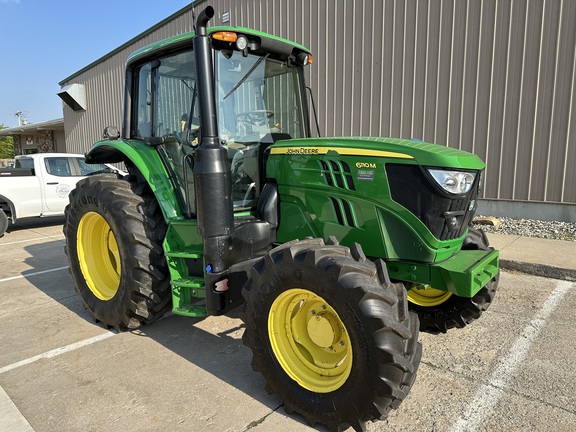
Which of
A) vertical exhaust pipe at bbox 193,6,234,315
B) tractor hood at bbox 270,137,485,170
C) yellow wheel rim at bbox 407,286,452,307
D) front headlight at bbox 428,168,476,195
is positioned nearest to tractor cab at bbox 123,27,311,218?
vertical exhaust pipe at bbox 193,6,234,315

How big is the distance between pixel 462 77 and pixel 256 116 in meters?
6.00

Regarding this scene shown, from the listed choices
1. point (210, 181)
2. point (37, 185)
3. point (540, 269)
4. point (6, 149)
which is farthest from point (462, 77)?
point (6, 149)

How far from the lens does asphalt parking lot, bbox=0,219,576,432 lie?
8.28 feet

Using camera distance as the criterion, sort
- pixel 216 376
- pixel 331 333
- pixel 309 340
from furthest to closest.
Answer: pixel 216 376 < pixel 309 340 < pixel 331 333

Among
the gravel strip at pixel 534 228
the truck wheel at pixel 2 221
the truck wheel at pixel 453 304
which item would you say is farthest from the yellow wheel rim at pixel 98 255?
the gravel strip at pixel 534 228

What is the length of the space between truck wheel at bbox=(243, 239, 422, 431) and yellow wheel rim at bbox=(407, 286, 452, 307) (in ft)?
4.37

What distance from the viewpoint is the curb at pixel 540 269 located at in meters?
5.14

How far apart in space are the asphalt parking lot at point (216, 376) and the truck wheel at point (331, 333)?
0.24 m

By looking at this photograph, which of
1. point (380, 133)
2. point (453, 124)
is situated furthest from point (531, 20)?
point (380, 133)

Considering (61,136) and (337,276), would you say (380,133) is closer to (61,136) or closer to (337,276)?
(337,276)

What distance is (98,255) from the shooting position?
13.9ft

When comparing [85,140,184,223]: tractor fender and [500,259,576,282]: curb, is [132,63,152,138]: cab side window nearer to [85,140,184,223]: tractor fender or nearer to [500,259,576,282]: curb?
[85,140,184,223]: tractor fender

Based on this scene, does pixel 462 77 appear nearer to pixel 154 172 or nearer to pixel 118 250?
pixel 154 172

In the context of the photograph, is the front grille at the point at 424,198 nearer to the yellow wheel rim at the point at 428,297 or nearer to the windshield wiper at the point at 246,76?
the yellow wheel rim at the point at 428,297
